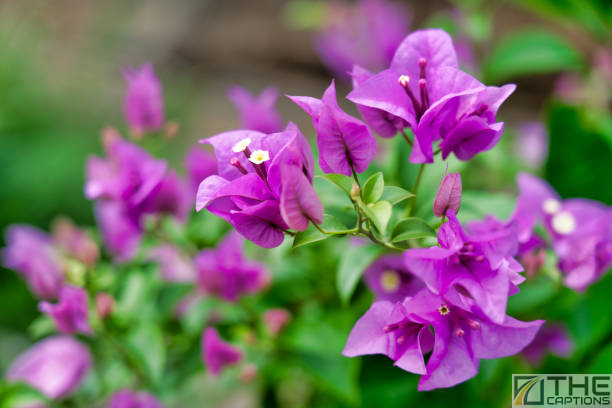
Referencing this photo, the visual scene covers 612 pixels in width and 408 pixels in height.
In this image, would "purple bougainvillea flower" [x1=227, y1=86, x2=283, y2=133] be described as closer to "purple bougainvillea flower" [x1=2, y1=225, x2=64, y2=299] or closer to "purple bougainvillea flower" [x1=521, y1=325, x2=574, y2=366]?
"purple bougainvillea flower" [x1=2, y1=225, x2=64, y2=299]

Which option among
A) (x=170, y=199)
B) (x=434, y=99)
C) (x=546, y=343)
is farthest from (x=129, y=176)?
(x=546, y=343)

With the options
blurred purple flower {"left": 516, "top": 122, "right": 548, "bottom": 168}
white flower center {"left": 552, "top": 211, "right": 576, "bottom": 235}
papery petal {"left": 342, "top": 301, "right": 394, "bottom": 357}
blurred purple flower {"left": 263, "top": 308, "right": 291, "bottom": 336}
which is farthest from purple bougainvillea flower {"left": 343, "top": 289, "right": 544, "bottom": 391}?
blurred purple flower {"left": 516, "top": 122, "right": 548, "bottom": 168}

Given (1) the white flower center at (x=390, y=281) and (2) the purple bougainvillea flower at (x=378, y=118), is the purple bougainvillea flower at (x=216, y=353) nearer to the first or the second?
(1) the white flower center at (x=390, y=281)

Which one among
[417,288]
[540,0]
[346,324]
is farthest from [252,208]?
[540,0]

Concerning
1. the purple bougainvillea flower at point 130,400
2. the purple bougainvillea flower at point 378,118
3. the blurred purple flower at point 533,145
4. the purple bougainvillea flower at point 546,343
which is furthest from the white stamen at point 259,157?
the blurred purple flower at point 533,145

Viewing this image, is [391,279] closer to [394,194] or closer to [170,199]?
[394,194]
